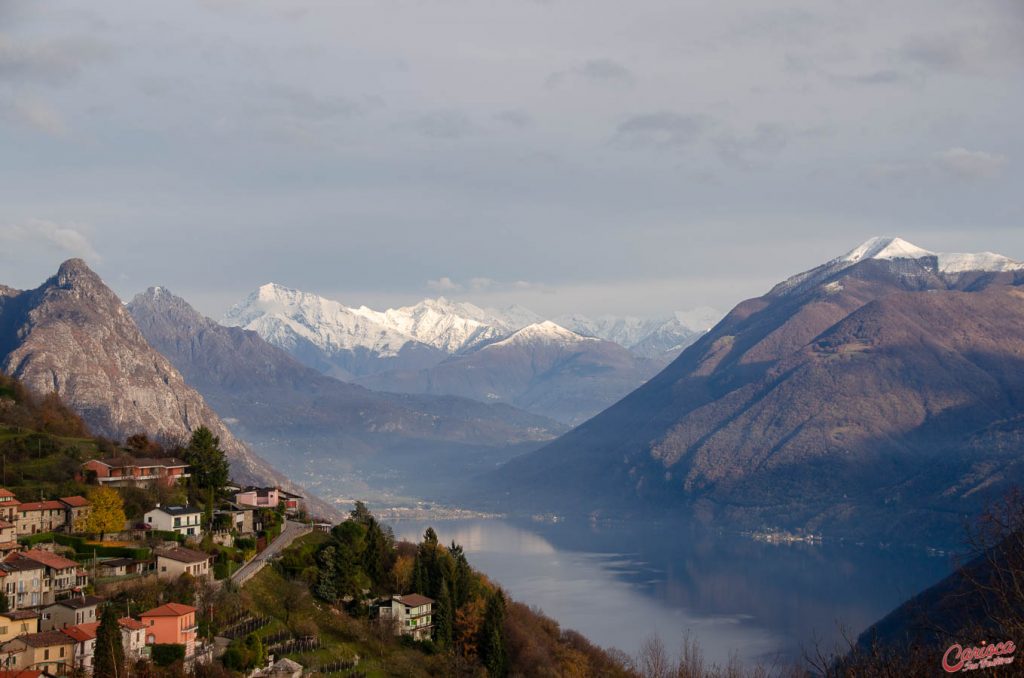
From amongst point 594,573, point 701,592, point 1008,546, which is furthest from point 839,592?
point 1008,546

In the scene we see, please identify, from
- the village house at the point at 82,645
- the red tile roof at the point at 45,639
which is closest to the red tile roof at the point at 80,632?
the village house at the point at 82,645

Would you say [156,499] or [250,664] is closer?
[250,664]

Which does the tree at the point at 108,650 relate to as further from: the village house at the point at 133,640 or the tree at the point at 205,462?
the tree at the point at 205,462

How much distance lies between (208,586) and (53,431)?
111 feet

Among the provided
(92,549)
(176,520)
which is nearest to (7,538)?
(92,549)

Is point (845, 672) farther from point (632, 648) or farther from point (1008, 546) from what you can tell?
point (632, 648)

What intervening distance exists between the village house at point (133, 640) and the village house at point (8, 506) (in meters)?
13.7

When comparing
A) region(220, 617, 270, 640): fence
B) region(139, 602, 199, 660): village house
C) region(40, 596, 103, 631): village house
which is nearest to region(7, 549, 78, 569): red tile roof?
region(40, 596, 103, 631): village house

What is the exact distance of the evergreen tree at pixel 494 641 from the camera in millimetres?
64875

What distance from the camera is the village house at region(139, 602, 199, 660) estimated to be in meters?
50.5

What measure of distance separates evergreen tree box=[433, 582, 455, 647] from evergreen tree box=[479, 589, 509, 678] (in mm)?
1846

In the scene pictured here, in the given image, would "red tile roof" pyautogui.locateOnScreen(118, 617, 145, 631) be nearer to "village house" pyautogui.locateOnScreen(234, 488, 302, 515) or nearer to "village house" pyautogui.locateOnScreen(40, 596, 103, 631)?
"village house" pyautogui.locateOnScreen(40, 596, 103, 631)

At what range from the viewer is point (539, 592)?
16350 cm

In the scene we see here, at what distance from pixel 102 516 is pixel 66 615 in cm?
1254
